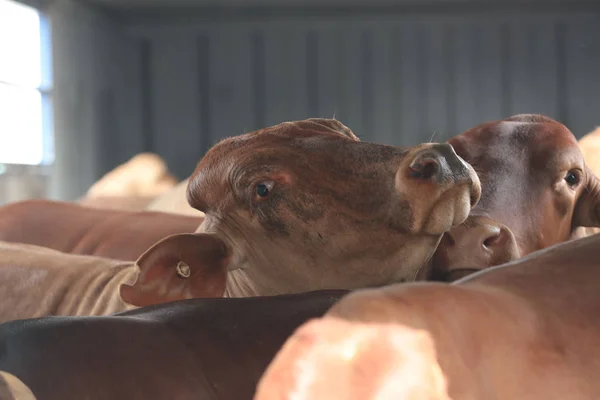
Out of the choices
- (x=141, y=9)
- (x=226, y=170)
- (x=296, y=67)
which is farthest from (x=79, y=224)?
(x=141, y=9)

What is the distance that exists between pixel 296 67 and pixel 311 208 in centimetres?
370

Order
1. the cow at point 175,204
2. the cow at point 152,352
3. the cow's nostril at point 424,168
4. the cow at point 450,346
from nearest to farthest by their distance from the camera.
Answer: the cow at point 450,346 → the cow at point 152,352 → the cow's nostril at point 424,168 → the cow at point 175,204

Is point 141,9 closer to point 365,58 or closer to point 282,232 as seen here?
point 365,58

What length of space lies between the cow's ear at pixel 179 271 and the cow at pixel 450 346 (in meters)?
0.76

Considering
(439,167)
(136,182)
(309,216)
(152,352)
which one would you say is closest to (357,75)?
(136,182)

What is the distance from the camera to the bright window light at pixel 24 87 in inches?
201

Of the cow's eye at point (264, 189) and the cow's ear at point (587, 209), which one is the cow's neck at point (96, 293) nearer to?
the cow's eye at point (264, 189)

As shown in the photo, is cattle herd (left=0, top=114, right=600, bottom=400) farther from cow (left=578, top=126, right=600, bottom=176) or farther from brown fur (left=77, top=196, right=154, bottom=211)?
brown fur (left=77, top=196, right=154, bottom=211)

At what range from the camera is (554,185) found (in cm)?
150

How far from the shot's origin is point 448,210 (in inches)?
44.3

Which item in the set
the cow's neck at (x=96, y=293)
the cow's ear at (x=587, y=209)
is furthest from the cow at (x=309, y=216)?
the cow's ear at (x=587, y=209)

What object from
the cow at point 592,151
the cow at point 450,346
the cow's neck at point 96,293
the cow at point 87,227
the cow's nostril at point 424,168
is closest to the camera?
the cow at point 450,346

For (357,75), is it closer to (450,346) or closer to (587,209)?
(587,209)

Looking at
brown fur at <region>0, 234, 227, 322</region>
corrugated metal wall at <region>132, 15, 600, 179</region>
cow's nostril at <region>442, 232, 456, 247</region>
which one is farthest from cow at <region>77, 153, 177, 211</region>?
cow's nostril at <region>442, 232, 456, 247</region>
